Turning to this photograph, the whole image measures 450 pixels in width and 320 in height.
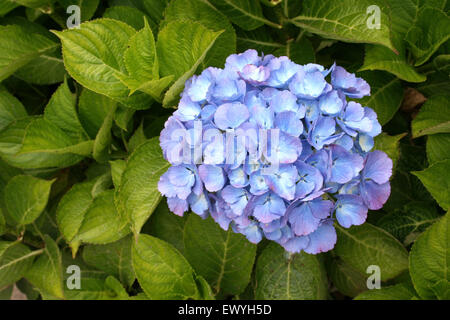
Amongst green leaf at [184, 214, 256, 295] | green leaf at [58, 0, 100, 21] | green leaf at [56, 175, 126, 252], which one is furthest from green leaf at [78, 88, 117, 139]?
green leaf at [184, 214, 256, 295]

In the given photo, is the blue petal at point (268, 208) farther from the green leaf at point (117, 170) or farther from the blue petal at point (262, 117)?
the green leaf at point (117, 170)

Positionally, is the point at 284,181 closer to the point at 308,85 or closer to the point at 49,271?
the point at 308,85

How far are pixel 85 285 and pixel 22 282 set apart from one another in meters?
0.60

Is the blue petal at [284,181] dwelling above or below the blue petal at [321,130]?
below

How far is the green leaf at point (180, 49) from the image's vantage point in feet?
3.32

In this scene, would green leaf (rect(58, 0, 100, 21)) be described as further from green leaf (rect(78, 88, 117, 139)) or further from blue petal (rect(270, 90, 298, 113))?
blue petal (rect(270, 90, 298, 113))

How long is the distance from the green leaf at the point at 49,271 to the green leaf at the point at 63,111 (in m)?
0.40

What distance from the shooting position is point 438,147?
117cm

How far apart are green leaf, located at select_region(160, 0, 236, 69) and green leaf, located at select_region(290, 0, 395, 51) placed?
19cm

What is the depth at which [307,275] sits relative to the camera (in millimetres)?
1296

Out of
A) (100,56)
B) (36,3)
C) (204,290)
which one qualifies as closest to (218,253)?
(204,290)

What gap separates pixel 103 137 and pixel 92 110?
0.15 meters

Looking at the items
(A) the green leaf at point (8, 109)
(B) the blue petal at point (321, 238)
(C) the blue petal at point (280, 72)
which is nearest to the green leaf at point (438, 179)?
(B) the blue petal at point (321, 238)

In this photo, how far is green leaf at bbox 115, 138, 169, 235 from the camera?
41.2 inches
